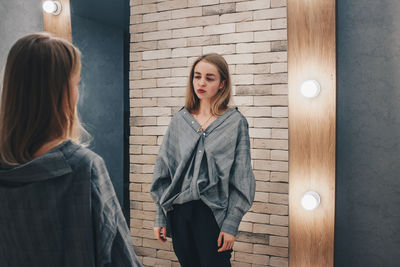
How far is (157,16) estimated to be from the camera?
1960mm

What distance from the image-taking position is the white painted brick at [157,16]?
6.37ft

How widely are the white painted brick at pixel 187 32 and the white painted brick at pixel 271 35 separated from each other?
0.33 metres

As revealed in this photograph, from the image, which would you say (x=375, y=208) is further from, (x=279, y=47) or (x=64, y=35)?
(x=64, y=35)

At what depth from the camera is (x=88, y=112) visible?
2.04 meters

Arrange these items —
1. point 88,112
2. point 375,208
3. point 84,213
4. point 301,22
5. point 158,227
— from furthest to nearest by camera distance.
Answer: point 88,112, point 375,208, point 301,22, point 158,227, point 84,213

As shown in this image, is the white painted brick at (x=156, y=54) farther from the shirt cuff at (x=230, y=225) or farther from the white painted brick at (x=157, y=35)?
the shirt cuff at (x=230, y=225)

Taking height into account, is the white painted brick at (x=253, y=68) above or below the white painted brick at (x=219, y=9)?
below

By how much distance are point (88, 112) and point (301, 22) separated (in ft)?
4.42

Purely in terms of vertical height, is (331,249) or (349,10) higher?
(349,10)

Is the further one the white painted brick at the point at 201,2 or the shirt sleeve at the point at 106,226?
the white painted brick at the point at 201,2

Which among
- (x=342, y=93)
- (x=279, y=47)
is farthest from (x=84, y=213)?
(x=342, y=93)

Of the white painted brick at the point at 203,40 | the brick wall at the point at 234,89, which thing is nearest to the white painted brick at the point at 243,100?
the brick wall at the point at 234,89

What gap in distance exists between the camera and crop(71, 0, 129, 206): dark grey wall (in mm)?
1967

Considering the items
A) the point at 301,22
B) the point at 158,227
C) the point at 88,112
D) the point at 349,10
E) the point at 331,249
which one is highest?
the point at 349,10
